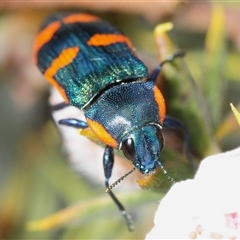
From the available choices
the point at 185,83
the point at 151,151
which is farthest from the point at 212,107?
the point at 151,151

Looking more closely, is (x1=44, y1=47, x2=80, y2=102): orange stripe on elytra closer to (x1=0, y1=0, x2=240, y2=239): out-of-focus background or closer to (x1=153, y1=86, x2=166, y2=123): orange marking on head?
(x1=0, y1=0, x2=240, y2=239): out-of-focus background

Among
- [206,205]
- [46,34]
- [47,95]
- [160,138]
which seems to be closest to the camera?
[206,205]

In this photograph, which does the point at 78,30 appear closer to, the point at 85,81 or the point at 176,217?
the point at 85,81

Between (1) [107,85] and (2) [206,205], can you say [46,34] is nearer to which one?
(1) [107,85]

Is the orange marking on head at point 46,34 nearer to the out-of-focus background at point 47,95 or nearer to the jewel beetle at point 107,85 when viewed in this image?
the jewel beetle at point 107,85

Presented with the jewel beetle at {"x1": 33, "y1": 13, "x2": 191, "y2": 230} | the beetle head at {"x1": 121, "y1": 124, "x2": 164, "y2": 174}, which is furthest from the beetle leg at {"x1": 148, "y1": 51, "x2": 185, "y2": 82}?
the beetle head at {"x1": 121, "y1": 124, "x2": 164, "y2": 174}

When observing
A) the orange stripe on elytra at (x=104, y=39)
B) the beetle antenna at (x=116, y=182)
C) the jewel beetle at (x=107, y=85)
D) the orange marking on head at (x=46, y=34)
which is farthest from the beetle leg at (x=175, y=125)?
the orange marking on head at (x=46, y=34)

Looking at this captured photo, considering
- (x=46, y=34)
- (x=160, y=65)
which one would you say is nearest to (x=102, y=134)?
(x=160, y=65)
